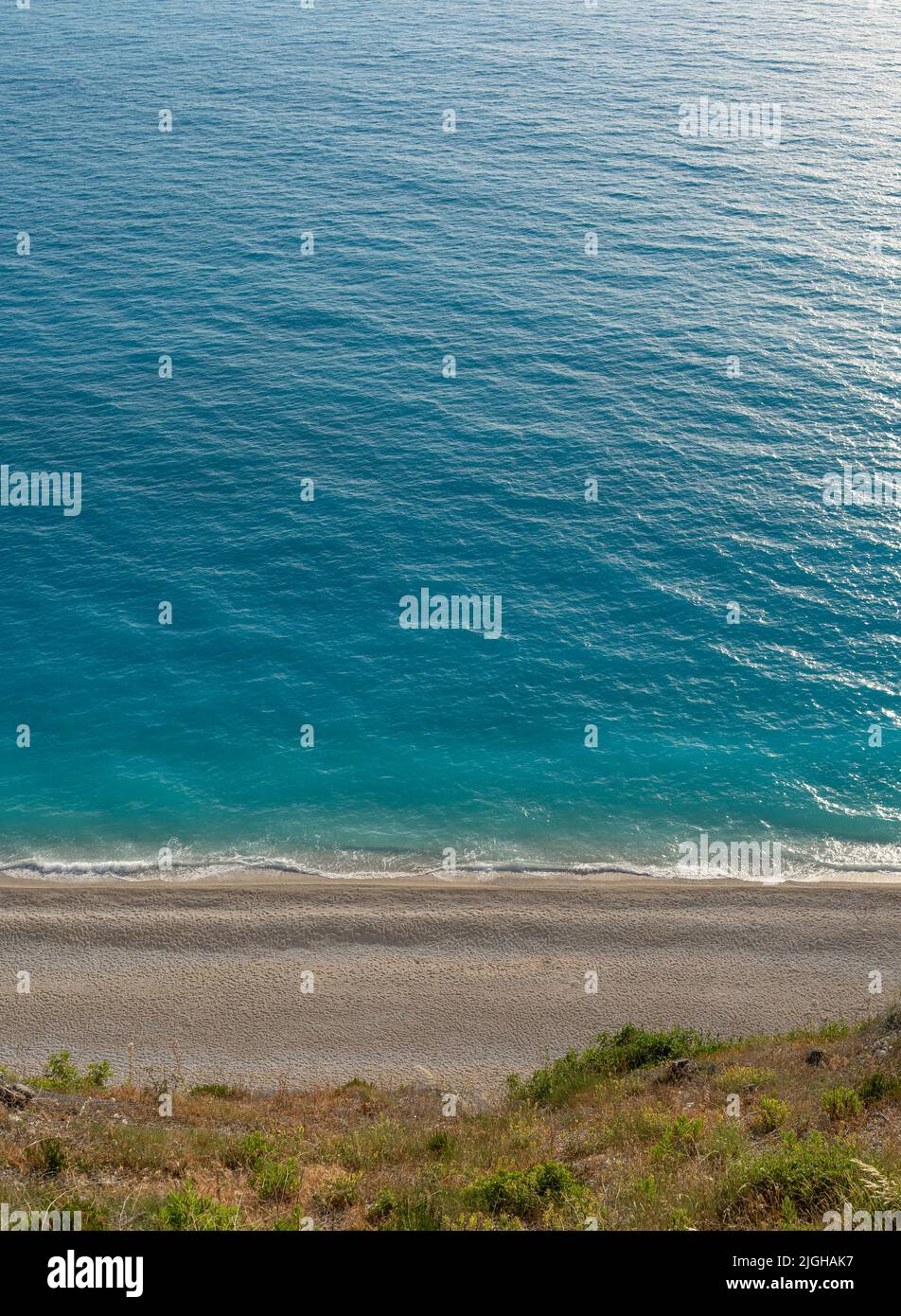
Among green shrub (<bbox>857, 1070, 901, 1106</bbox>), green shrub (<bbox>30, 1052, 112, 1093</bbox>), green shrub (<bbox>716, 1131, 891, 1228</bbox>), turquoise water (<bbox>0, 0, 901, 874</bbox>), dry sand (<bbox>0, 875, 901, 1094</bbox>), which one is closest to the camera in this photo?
green shrub (<bbox>716, 1131, 891, 1228</bbox>)

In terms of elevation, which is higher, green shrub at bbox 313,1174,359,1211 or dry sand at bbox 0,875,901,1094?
dry sand at bbox 0,875,901,1094

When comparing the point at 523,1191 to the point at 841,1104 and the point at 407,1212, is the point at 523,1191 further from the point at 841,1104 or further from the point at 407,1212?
the point at 841,1104

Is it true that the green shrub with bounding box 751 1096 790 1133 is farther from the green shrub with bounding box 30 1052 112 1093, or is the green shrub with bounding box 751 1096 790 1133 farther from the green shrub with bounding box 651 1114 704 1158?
the green shrub with bounding box 30 1052 112 1093

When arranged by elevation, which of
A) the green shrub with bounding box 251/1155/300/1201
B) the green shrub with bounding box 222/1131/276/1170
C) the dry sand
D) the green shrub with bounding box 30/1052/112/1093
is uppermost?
the dry sand

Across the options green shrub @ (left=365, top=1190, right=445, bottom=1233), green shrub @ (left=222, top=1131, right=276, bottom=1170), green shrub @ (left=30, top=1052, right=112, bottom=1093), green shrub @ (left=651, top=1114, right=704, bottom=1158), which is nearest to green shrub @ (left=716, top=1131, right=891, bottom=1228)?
green shrub @ (left=651, top=1114, right=704, bottom=1158)

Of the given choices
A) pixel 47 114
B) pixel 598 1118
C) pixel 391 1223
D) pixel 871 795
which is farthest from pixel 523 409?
pixel 47 114

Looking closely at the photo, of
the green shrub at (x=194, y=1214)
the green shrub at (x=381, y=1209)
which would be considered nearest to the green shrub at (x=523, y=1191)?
the green shrub at (x=381, y=1209)

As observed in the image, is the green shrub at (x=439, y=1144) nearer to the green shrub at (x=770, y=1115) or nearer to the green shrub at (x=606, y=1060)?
the green shrub at (x=606, y=1060)
